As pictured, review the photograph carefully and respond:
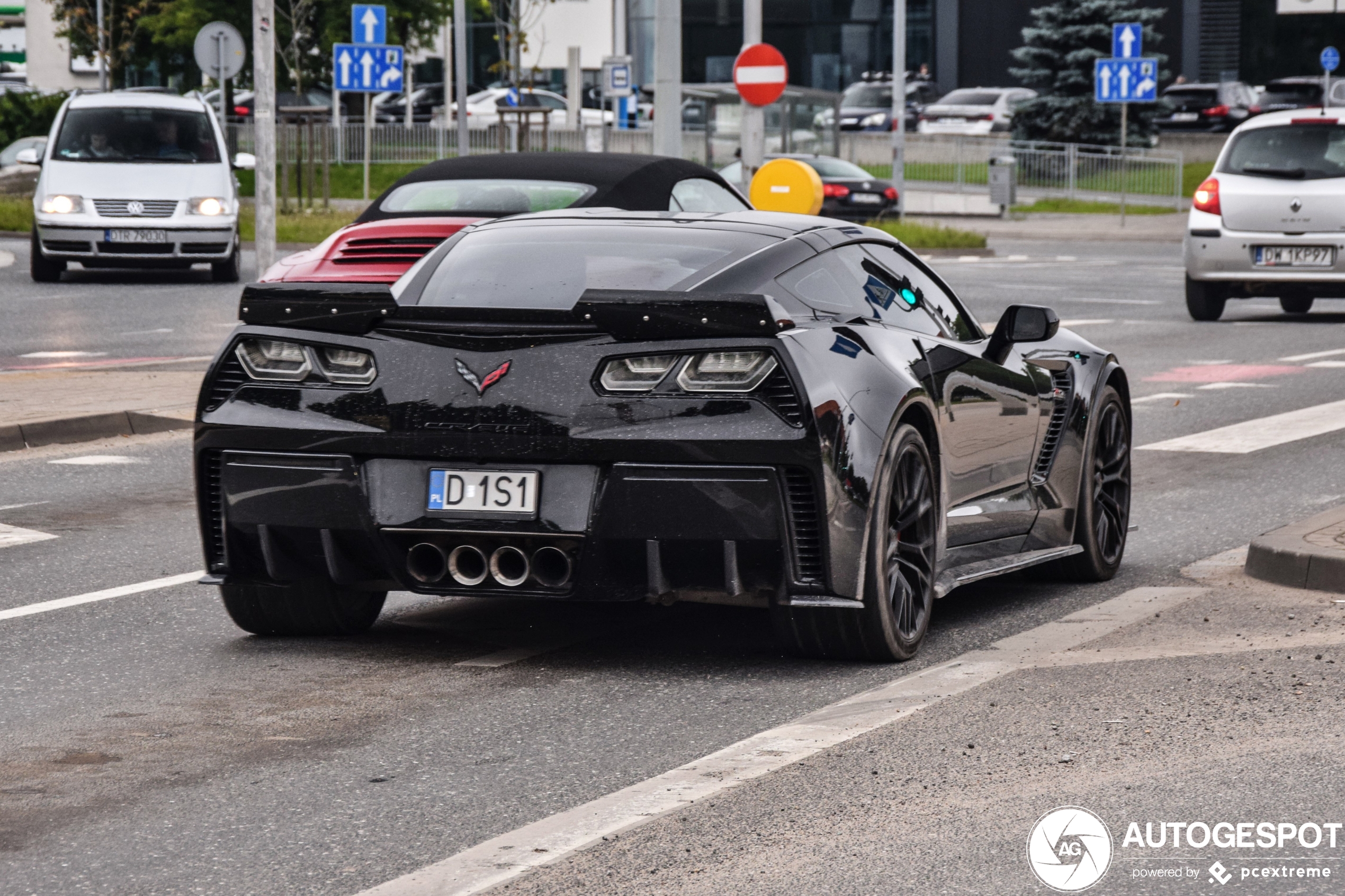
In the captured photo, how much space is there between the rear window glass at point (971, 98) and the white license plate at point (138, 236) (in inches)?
1461

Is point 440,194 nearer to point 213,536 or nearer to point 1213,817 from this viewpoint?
point 213,536

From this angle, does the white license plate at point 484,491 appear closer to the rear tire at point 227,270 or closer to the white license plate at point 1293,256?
the white license plate at point 1293,256

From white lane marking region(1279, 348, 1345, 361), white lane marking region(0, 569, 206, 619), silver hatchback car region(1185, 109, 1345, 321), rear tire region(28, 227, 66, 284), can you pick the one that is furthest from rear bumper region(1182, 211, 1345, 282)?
white lane marking region(0, 569, 206, 619)

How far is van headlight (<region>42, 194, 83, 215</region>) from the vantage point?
75.8 ft

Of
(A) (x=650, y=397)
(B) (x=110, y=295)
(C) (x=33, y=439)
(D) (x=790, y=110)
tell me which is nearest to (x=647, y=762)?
(A) (x=650, y=397)

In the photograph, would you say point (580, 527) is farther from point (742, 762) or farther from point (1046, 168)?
point (1046, 168)

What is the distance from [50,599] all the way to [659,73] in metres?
12.8

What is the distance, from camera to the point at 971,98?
5903 centimetres

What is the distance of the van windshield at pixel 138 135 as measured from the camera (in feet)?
79.0

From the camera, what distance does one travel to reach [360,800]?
15.8 ft

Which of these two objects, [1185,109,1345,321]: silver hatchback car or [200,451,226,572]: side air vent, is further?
[1185,109,1345,321]: silver hatchback car

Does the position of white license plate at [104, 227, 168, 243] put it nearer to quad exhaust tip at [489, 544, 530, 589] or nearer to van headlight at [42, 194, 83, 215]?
van headlight at [42, 194, 83, 215]

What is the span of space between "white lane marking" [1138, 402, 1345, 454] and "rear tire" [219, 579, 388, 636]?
6.07 metres

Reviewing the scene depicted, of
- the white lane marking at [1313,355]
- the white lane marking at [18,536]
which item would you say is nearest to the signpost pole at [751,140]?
the white lane marking at [1313,355]
